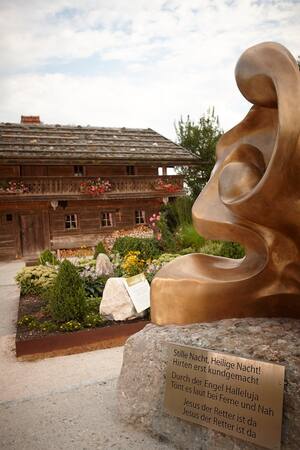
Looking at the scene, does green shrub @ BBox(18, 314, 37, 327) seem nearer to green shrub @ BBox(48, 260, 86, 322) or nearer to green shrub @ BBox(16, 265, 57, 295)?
green shrub @ BBox(48, 260, 86, 322)

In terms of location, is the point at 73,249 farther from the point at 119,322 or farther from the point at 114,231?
the point at 119,322

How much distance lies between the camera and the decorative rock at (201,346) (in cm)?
223

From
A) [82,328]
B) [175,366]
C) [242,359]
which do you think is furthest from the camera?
[82,328]

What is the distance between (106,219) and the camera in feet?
67.1

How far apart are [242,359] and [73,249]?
17.6 meters

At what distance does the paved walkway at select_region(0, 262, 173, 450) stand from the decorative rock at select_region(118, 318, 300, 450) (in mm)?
139

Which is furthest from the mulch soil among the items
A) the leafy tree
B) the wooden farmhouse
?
the leafy tree

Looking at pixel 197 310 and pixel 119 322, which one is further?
pixel 119 322

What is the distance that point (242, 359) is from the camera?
7.76 feet

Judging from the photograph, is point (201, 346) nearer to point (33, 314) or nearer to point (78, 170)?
point (33, 314)

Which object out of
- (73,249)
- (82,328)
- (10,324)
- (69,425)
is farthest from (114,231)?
(69,425)

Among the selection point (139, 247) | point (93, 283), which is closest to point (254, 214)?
point (93, 283)

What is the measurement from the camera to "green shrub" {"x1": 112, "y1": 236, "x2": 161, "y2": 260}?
11.8 m

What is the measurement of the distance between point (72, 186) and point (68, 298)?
1373 centimetres
